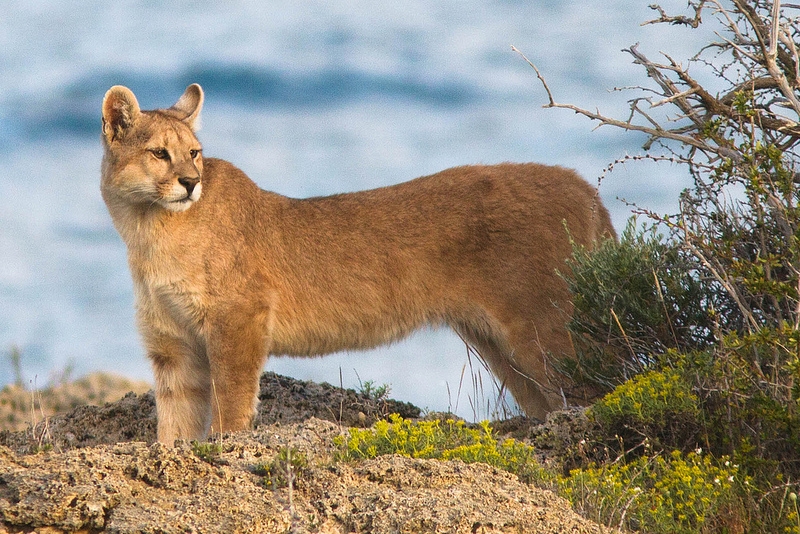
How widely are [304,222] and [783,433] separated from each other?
4216 mm

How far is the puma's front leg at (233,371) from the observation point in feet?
22.5

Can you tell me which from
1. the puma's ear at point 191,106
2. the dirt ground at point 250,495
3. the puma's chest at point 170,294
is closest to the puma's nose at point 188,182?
the puma's chest at point 170,294

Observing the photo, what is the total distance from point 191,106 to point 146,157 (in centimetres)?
115

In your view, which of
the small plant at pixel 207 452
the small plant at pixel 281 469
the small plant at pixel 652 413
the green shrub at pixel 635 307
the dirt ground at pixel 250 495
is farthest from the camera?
the green shrub at pixel 635 307

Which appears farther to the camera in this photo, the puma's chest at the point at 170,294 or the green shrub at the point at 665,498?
the puma's chest at the point at 170,294

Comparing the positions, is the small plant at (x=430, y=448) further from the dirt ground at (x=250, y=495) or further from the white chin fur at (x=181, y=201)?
the white chin fur at (x=181, y=201)

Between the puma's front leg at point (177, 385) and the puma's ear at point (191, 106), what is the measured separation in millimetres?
1819

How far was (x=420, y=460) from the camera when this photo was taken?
466cm

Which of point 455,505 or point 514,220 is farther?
point 514,220

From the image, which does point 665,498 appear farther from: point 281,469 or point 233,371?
point 233,371

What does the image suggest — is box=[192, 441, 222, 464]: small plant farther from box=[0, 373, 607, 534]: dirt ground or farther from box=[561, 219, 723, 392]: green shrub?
box=[561, 219, 723, 392]: green shrub

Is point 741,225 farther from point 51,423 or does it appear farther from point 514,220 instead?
point 51,423

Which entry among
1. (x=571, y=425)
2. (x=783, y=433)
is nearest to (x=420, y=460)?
(x=571, y=425)

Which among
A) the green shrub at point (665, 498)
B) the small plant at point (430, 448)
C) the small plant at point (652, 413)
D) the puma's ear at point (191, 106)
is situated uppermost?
the puma's ear at point (191, 106)
